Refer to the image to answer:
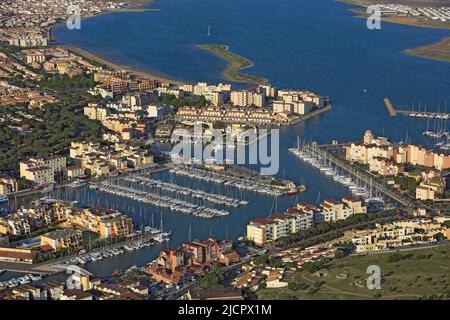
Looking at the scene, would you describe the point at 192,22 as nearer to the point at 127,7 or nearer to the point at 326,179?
the point at 127,7

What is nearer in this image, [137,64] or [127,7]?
[137,64]

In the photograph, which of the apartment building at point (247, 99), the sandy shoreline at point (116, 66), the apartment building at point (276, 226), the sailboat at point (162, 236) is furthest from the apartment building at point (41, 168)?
the sandy shoreline at point (116, 66)

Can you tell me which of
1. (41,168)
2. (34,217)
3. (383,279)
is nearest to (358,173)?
(41,168)

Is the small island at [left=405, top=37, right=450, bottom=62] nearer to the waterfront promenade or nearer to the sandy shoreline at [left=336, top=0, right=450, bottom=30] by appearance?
the sandy shoreline at [left=336, top=0, right=450, bottom=30]

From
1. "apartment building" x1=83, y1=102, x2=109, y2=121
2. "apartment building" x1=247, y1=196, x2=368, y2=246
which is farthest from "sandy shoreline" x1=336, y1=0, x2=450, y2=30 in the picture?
"apartment building" x1=247, y1=196, x2=368, y2=246

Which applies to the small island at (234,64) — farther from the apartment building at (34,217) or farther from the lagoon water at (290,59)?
the apartment building at (34,217)
